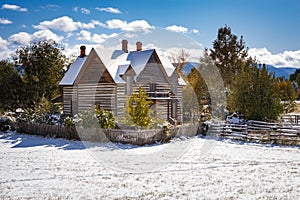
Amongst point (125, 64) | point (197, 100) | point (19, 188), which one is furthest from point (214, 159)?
point (197, 100)

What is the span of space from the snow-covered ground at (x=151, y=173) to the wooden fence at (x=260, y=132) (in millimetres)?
1480

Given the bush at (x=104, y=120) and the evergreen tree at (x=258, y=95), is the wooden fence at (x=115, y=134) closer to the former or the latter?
the bush at (x=104, y=120)

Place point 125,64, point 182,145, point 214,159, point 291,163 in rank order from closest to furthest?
point 291,163 → point 214,159 → point 182,145 → point 125,64

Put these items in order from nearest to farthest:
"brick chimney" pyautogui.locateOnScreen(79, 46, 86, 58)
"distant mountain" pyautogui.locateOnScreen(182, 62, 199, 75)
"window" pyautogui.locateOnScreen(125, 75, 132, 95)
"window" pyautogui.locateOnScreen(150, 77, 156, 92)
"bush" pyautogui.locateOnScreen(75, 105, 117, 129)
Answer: "bush" pyautogui.locateOnScreen(75, 105, 117, 129) < "window" pyautogui.locateOnScreen(125, 75, 132, 95) < "window" pyautogui.locateOnScreen(150, 77, 156, 92) < "brick chimney" pyautogui.locateOnScreen(79, 46, 86, 58) < "distant mountain" pyautogui.locateOnScreen(182, 62, 199, 75)

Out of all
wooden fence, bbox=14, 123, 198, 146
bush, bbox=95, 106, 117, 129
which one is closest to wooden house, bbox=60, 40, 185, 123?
bush, bbox=95, 106, 117, 129

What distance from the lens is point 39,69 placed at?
43.2 metres

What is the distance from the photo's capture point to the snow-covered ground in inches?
404

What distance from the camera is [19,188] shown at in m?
10.8

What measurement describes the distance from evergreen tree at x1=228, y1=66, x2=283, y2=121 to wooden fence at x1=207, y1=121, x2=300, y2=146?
1.45 meters

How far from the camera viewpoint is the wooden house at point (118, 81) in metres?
28.7

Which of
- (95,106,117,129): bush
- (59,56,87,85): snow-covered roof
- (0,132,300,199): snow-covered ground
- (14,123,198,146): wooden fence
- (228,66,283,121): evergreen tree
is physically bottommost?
(0,132,300,199): snow-covered ground

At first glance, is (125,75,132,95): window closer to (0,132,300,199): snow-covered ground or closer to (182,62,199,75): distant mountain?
(0,132,300,199): snow-covered ground

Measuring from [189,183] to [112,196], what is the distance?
300 centimetres

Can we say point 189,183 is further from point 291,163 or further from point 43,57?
point 43,57
